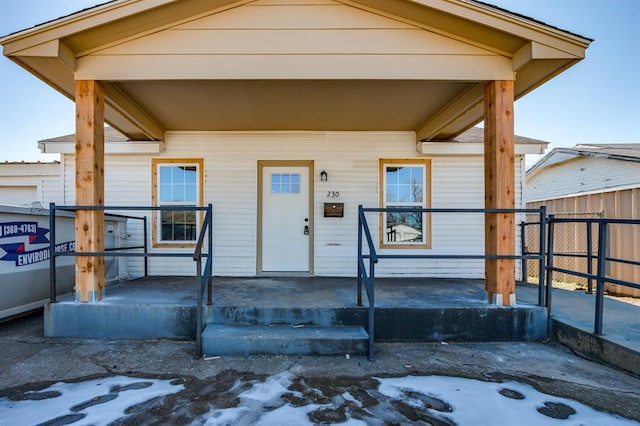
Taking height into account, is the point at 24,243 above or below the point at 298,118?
below

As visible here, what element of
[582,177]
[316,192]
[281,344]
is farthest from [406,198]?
[582,177]

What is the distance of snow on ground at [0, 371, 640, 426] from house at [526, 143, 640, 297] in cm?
545

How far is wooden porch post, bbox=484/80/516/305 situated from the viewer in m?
3.40

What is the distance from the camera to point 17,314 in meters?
3.80

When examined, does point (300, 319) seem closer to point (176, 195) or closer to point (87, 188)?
point (87, 188)

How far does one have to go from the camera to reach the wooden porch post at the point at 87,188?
3.37 metres

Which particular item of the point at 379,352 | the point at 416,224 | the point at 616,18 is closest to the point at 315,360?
the point at 379,352

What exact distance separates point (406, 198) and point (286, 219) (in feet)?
6.83

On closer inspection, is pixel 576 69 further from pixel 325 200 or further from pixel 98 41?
pixel 98 41

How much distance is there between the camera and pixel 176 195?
5625 millimetres

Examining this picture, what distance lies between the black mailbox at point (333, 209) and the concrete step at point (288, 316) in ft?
7.72

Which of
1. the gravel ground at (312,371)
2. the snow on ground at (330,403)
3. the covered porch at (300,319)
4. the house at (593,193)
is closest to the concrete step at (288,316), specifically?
the covered porch at (300,319)

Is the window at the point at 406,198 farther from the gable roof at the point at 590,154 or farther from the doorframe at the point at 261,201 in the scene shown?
the gable roof at the point at 590,154

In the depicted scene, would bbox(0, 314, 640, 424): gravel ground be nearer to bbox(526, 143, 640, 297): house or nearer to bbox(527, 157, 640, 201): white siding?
bbox(526, 143, 640, 297): house
